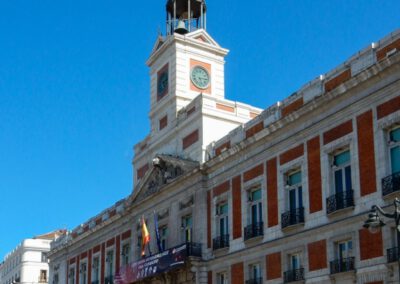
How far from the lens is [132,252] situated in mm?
45438

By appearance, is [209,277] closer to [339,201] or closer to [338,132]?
[339,201]

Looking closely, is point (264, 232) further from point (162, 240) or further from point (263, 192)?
point (162, 240)

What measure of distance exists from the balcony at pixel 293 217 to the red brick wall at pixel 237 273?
13.0ft

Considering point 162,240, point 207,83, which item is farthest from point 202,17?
point 162,240

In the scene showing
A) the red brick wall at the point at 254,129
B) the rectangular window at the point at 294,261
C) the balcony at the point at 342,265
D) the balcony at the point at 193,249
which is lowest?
the balcony at the point at 342,265

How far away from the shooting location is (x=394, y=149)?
2667cm

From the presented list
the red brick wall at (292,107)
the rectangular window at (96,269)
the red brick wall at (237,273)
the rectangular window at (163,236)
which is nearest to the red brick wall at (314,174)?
the red brick wall at (292,107)

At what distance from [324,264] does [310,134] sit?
17.7 ft

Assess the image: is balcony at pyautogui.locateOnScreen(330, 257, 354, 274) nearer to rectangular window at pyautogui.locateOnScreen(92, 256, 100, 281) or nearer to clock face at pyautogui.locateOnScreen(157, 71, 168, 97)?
clock face at pyautogui.locateOnScreen(157, 71, 168, 97)

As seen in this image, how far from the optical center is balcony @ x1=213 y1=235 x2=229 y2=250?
3575 cm

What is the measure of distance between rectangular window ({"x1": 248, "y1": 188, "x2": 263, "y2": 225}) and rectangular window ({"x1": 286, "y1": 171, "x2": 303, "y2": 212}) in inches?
92.7

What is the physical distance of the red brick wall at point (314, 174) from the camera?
29922 millimetres

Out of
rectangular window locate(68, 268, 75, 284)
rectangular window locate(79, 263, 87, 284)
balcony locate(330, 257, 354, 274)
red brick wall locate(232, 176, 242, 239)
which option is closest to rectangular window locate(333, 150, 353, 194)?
Result: balcony locate(330, 257, 354, 274)

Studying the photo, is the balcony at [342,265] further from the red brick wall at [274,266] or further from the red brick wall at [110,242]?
the red brick wall at [110,242]
